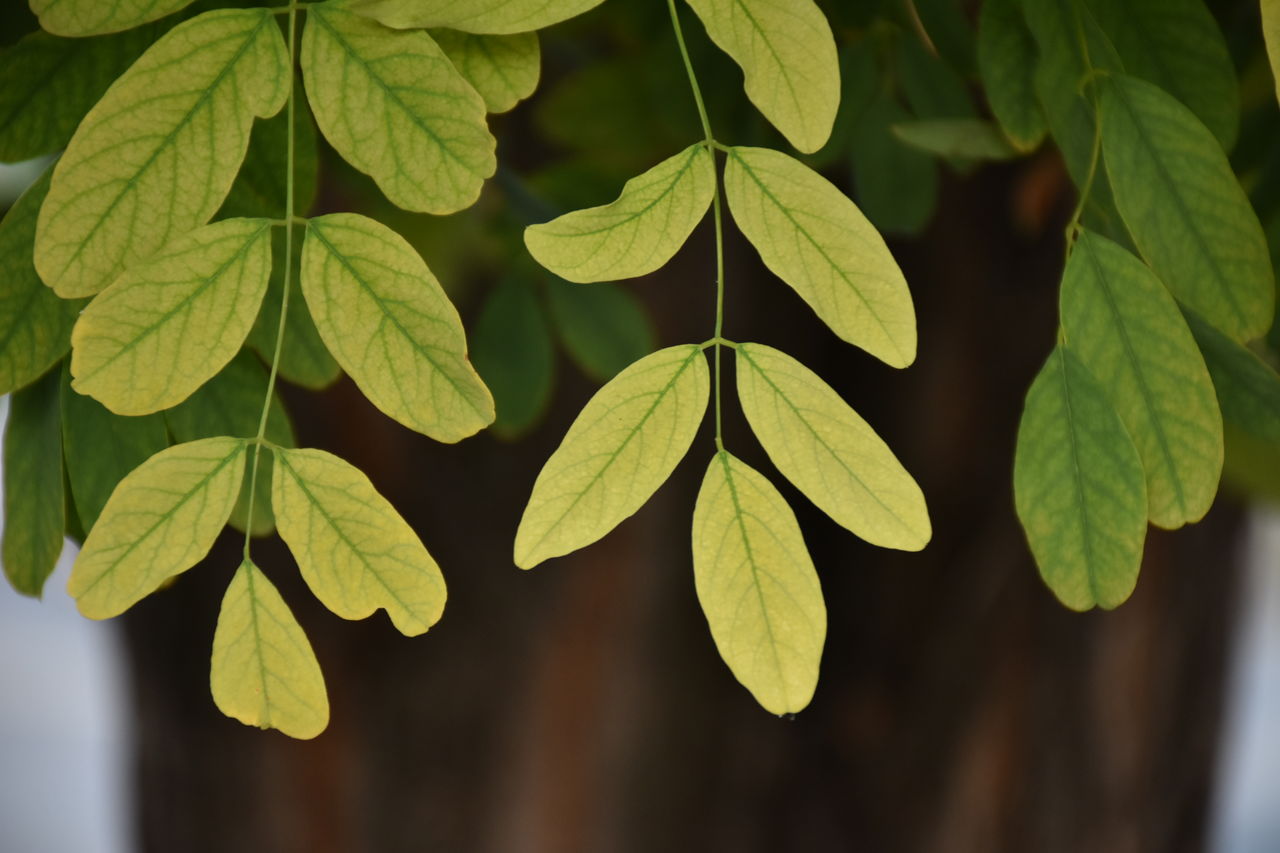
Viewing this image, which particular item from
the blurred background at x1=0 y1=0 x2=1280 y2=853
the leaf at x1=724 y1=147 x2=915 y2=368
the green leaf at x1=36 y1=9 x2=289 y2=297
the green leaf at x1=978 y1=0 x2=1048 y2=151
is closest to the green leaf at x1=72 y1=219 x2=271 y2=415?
the green leaf at x1=36 y1=9 x2=289 y2=297

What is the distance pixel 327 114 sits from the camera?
341 millimetres

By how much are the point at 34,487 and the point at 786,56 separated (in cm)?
30

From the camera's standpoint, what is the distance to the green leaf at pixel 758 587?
31 centimetres

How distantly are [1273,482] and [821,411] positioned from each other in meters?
0.75

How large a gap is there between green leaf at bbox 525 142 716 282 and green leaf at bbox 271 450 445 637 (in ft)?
0.27

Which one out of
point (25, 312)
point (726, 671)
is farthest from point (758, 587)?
point (726, 671)

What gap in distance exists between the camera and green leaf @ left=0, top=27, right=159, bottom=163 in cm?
40

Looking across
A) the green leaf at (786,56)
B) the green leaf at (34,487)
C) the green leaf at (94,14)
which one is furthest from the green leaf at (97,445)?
the green leaf at (786,56)

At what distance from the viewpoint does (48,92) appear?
41 centimetres

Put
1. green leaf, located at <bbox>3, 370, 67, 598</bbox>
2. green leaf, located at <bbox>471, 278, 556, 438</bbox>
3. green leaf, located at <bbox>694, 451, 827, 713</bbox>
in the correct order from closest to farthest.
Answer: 1. green leaf, located at <bbox>694, 451, 827, 713</bbox>
2. green leaf, located at <bbox>3, 370, 67, 598</bbox>
3. green leaf, located at <bbox>471, 278, 556, 438</bbox>

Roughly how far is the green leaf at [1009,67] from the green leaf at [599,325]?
0.29 metres

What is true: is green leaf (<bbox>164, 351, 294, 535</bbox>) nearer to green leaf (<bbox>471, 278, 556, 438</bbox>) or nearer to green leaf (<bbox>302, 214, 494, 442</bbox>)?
green leaf (<bbox>302, 214, 494, 442</bbox>)

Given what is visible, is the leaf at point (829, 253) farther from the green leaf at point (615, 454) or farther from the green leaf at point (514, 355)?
the green leaf at point (514, 355)

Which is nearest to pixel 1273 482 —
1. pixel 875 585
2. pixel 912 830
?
pixel 875 585
